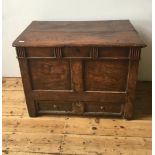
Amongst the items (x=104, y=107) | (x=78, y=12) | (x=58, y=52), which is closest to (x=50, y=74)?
(x=58, y=52)

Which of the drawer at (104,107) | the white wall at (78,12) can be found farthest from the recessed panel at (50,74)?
the white wall at (78,12)

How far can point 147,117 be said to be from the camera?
185cm

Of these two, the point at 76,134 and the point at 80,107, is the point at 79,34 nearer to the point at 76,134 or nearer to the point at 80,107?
the point at 80,107

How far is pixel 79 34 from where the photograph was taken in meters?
1.68

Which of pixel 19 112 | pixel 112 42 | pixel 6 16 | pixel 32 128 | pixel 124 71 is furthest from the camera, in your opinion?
pixel 6 16

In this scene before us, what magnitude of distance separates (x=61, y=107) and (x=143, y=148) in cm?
72

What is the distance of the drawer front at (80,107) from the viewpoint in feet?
Answer: 5.89

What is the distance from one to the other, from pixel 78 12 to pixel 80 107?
0.89 meters

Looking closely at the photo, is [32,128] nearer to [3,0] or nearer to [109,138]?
[109,138]

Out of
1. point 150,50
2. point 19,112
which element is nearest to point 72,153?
point 19,112

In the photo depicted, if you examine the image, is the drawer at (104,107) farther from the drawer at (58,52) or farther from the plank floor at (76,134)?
the drawer at (58,52)

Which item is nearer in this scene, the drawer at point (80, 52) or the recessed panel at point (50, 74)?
the drawer at point (80, 52)

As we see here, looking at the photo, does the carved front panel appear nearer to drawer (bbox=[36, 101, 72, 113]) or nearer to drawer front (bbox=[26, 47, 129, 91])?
drawer front (bbox=[26, 47, 129, 91])

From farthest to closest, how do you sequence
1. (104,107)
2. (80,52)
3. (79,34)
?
(104,107)
(79,34)
(80,52)
